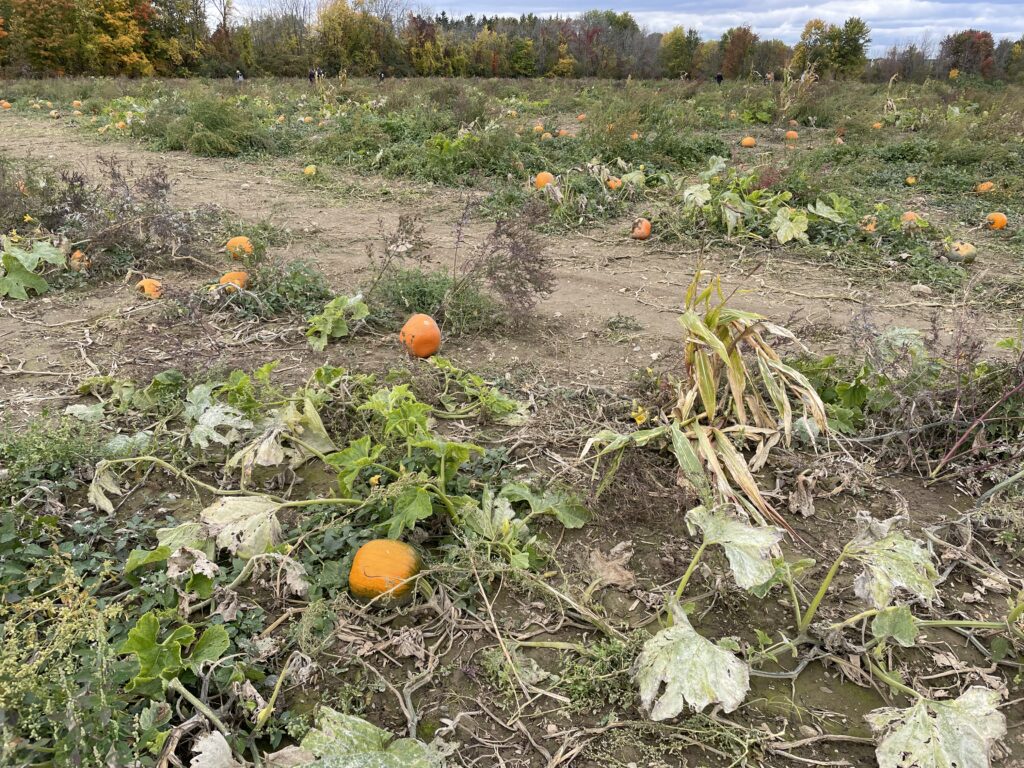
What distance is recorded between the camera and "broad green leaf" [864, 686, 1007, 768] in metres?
1.62

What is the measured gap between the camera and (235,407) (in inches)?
111

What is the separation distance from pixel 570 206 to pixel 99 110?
1043 centimetres

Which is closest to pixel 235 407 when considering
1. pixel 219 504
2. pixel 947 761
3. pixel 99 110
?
pixel 219 504

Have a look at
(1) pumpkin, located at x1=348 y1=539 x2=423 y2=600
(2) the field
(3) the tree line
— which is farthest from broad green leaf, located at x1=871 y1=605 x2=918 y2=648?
(3) the tree line

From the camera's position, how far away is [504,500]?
245 cm

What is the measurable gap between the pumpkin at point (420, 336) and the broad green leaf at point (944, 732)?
8.34ft

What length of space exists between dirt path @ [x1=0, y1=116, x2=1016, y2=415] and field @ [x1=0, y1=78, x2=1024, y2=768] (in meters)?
0.03

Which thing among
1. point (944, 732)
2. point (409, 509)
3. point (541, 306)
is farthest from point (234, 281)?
point (944, 732)

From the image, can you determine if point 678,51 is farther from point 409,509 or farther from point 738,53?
point 409,509

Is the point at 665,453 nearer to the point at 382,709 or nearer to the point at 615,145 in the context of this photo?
the point at 382,709

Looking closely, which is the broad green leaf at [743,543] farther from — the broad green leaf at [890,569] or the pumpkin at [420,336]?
the pumpkin at [420,336]

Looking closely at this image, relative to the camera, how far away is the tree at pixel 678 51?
25308 mm

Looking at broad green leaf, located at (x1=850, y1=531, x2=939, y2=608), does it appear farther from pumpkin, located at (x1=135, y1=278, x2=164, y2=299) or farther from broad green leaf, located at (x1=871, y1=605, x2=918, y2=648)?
pumpkin, located at (x1=135, y1=278, x2=164, y2=299)

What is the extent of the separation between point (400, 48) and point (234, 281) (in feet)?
82.0
